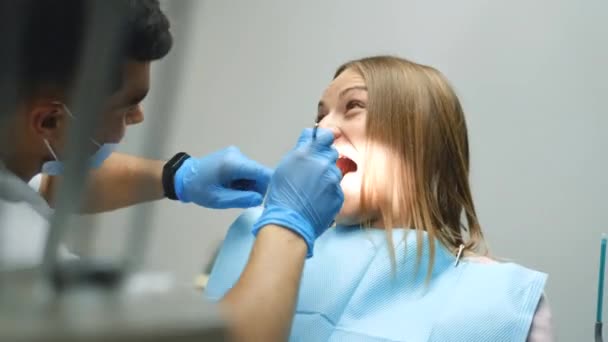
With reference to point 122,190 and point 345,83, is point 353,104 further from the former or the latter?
point 122,190

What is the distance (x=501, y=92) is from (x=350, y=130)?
2.51 feet

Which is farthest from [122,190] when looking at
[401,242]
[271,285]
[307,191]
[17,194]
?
[401,242]

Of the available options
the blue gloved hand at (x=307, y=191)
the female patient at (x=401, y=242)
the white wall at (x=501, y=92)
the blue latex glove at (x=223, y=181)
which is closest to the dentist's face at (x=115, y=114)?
the blue gloved hand at (x=307, y=191)

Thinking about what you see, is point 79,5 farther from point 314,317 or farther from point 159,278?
point 314,317

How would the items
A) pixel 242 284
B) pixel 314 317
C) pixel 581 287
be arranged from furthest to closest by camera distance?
pixel 581 287, pixel 314 317, pixel 242 284

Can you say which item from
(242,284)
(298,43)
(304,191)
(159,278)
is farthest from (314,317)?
(298,43)

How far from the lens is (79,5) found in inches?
15.3

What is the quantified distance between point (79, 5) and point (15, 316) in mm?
191

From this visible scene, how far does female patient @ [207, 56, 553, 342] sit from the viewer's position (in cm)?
112

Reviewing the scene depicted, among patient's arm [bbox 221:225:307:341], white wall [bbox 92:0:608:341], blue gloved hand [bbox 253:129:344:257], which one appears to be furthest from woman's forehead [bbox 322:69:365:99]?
patient's arm [bbox 221:225:307:341]

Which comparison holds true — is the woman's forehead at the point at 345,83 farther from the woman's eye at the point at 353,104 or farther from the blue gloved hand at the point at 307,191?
the blue gloved hand at the point at 307,191

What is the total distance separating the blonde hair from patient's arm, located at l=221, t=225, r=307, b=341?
425 mm

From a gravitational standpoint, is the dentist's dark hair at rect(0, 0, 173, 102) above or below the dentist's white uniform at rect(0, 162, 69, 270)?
above

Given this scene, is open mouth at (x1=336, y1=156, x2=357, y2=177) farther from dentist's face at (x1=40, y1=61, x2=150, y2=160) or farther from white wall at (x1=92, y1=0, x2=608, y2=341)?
dentist's face at (x1=40, y1=61, x2=150, y2=160)
